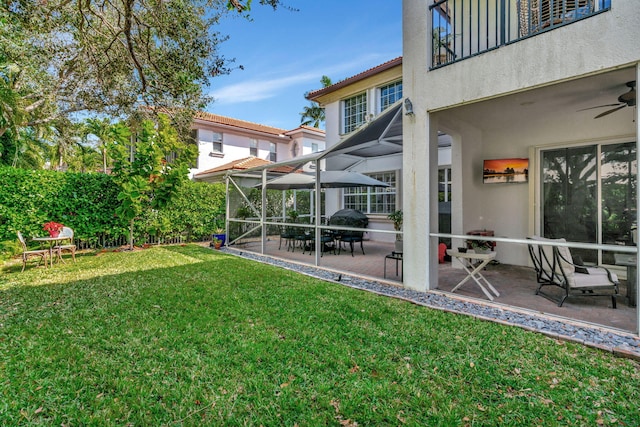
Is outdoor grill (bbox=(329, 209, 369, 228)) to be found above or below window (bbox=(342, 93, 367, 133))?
below

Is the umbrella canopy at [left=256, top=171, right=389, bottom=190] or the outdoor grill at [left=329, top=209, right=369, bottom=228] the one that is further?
the outdoor grill at [left=329, top=209, right=369, bottom=228]

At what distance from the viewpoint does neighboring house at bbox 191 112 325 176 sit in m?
19.8

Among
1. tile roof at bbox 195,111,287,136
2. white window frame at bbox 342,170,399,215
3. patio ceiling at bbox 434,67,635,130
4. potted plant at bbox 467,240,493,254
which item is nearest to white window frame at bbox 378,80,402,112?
white window frame at bbox 342,170,399,215

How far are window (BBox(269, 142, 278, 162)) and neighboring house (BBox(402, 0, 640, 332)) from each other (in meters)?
17.2

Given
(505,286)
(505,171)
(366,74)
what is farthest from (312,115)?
(505,286)

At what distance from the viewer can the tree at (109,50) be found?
6.55 metres

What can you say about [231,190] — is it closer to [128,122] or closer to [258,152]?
[128,122]

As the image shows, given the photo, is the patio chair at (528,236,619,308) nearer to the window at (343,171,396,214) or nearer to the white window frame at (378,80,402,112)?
the window at (343,171,396,214)

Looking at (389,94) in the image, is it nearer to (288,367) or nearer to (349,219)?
(349,219)

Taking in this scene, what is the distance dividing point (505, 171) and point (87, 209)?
1353 centimetres

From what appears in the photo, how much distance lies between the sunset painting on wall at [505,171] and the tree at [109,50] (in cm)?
672

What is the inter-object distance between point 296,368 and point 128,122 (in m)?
13.2

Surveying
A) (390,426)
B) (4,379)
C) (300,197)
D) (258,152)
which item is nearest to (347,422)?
(390,426)

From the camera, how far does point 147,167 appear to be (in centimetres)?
1123
